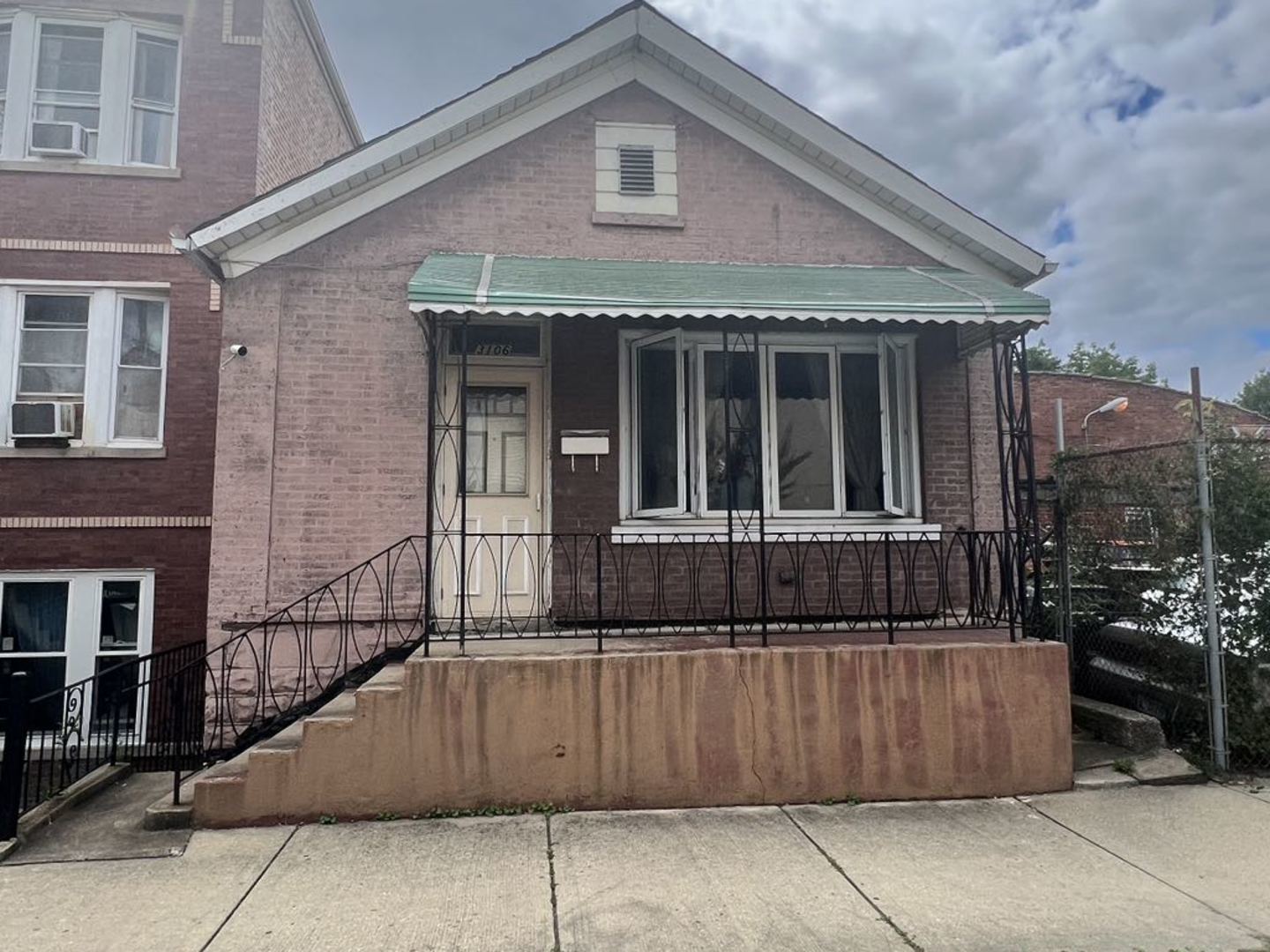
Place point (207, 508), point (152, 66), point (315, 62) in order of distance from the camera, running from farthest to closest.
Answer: point (315, 62), point (152, 66), point (207, 508)

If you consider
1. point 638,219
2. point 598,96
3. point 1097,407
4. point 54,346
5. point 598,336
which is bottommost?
point 598,336

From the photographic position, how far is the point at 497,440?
6984 mm

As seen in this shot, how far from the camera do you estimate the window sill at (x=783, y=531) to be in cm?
667

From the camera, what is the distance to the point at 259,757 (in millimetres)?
5059

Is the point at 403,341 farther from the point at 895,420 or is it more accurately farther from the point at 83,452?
the point at 895,420

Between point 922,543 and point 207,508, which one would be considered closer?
point 922,543

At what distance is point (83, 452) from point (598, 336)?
5.37 m

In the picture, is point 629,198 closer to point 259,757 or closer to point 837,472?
point 837,472

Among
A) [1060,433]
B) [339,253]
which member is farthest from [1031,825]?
[1060,433]

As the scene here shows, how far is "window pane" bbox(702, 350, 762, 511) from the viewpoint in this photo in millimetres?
6934

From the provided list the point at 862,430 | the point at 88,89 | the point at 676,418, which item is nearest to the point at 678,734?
the point at 676,418

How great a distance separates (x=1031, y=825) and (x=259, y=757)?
4963mm

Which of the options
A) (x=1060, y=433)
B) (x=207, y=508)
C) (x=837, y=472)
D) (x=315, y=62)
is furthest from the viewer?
(x=1060, y=433)

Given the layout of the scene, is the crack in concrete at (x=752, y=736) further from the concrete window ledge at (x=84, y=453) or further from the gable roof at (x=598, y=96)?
the concrete window ledge at (x=84, y=453)
